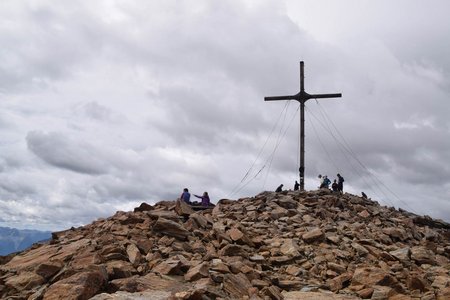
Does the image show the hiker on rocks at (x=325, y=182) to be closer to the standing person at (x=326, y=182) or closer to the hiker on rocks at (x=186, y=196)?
the standing person at (x=326, y=182)

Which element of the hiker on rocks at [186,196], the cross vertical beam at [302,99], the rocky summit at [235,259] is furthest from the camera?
the cross vertical beam at [302,99]

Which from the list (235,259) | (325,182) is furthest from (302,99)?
(235,259)

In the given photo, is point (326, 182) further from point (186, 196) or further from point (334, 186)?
point (186, 196)

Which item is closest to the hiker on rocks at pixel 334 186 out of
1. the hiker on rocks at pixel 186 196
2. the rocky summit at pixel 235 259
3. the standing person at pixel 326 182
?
the standing person at pixel 326 182

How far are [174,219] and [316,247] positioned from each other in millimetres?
6410

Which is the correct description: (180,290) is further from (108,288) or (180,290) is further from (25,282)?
(25,282)

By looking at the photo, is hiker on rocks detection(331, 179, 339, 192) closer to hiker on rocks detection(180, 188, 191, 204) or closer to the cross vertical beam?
the cross vertical beam

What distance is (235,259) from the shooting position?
Result: 1284cm

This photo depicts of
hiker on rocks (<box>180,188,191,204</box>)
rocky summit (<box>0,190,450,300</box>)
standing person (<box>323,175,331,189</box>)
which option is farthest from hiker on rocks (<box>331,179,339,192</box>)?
hiker on rocks (<box>180,188,191,204</box>)

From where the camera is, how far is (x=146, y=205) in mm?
20000

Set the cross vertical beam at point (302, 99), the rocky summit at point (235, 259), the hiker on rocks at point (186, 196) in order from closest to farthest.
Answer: the rocky summit at point (235, 259)
the hiker on rocks at point (186, 196)
the cross vertical beam at point (302, 99)

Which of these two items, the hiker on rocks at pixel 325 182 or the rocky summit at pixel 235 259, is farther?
the hiker on rocks at pixel 325 182

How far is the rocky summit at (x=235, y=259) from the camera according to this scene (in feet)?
34.2

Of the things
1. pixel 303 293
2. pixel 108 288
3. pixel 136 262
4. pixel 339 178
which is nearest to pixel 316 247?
pixel 303 293
